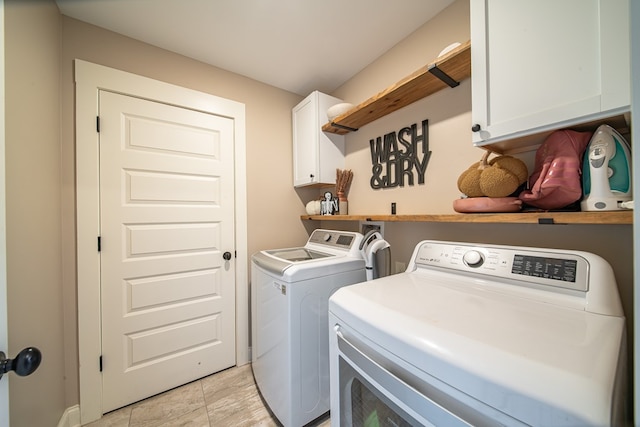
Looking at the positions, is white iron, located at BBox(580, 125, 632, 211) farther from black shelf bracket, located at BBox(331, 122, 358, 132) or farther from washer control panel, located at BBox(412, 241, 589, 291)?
black shelf bracket, located at BBox(331, 122, 358, 132)

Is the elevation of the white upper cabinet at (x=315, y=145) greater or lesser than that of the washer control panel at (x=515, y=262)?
Result: greater

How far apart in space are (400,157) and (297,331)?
52.4 inches

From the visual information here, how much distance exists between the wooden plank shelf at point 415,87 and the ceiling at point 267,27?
0.48 meters

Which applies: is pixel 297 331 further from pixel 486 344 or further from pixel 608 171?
pixel 608 171

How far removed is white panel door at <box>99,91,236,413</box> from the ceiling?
0.46 m

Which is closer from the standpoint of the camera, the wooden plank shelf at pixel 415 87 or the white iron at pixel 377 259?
the wooden plank shelf at pixel 415 87

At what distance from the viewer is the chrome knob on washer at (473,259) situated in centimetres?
96

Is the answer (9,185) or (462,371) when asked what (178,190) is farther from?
(462,371)

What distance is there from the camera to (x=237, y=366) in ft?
6.16

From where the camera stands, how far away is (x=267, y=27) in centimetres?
150

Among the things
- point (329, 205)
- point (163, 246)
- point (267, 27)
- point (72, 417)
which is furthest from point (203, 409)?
point (267, 27)

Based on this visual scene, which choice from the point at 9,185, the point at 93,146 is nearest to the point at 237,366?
the point at 9,185

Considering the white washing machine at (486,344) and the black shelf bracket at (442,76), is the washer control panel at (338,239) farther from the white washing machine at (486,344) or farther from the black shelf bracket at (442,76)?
the black shelf bracket at (442,76)

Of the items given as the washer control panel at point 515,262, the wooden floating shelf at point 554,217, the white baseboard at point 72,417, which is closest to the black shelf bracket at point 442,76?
the wooden floating shelf at point 554,217
